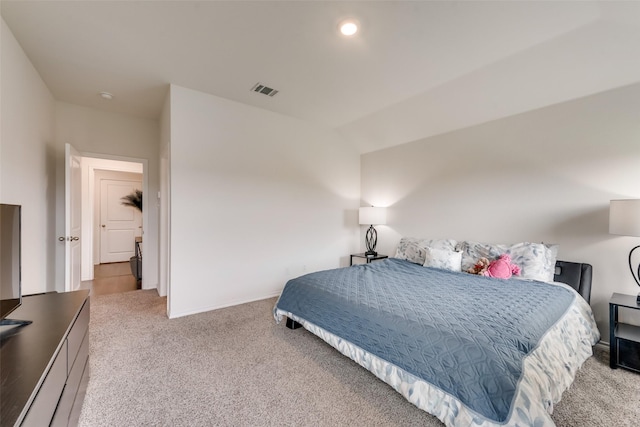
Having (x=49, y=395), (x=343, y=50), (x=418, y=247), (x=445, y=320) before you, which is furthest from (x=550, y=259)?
(x=49, y=395)

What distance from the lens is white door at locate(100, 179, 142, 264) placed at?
20.9ft

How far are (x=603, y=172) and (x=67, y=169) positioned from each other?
5.63m

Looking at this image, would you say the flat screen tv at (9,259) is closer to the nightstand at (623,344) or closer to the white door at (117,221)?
the nightstand at (623,344)

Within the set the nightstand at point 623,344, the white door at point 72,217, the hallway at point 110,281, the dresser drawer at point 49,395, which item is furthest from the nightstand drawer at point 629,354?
the hallway at point 110,281

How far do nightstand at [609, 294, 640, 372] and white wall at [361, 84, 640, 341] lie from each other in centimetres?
44

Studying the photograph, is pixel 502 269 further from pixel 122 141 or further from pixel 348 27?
pixel 122 141

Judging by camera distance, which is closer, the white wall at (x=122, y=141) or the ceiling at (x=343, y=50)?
the ceiling at (x=343, y=50)

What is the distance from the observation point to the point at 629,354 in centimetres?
211

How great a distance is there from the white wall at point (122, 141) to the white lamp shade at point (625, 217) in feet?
17.6

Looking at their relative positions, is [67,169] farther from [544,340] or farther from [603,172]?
[603,172]

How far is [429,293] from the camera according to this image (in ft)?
7.29

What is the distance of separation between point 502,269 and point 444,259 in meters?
0.58

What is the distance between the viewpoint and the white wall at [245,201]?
3188 millimetres

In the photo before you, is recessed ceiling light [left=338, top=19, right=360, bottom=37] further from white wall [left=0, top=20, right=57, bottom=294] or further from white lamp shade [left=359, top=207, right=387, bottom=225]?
white lamp shade [left=359, top=207, right=387, bottom=225]
